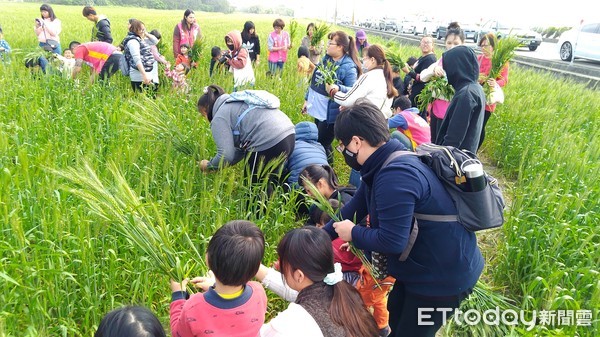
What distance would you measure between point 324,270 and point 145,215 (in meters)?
0.73

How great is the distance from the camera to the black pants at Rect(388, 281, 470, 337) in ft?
5.91

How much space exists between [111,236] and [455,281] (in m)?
1.57

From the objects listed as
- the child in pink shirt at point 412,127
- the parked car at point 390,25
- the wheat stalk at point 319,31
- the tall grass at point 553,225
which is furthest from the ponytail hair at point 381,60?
the parked car at point 390,25

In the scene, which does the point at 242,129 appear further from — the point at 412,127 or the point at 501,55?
the point at 501,55

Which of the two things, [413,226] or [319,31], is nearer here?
[413,226]

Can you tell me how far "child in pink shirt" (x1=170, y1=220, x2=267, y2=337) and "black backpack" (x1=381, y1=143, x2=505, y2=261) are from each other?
0.61 meters

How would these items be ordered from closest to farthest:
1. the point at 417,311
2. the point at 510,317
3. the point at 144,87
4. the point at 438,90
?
1. the point at 417,311
2. the point at 510,317
3. the point at 438,90
4. the point at 144,87

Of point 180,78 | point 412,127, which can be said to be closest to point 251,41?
point 180,78

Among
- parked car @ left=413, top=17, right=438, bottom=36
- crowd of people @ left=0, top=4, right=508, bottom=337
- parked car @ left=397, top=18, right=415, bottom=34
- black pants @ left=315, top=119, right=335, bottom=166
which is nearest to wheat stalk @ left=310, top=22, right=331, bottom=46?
black pants @ left=315, top=119, right=335, bottom=166

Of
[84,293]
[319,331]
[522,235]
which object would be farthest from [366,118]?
[522,235]

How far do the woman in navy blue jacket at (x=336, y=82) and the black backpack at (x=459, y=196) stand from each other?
2552 millimetres

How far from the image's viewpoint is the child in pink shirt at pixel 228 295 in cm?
152

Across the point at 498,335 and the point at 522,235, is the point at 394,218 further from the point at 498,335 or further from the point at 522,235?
the point at 522,235

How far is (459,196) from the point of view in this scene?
1.65 metres
